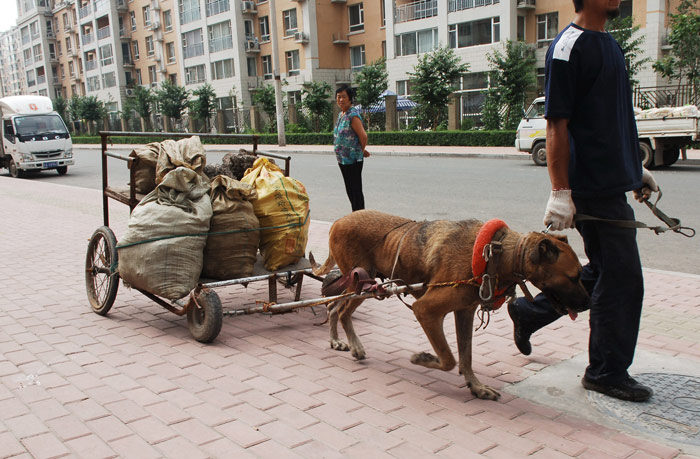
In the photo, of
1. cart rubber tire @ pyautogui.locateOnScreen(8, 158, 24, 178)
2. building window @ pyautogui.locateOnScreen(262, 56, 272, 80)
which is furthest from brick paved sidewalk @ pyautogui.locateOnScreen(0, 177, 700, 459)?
building window @ pyautogui.locateOnScreen(262, 56, 272, 80)

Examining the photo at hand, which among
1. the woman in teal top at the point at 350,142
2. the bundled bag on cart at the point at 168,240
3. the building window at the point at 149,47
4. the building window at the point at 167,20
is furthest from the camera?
the building window at the point at 149,47

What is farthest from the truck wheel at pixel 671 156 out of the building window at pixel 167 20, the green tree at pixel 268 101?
the building window at pixel 167 20

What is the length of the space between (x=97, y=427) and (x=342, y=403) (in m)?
1.34

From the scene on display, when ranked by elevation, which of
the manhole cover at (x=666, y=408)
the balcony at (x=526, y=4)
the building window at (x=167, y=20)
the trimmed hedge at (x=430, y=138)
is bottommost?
the manhole cover at (x=666, y=408)

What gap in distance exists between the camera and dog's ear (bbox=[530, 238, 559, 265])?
3.24 meters

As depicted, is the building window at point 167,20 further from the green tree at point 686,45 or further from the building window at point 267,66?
the green tree at point 686,45

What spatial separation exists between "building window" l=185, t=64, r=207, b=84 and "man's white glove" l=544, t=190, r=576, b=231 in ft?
191

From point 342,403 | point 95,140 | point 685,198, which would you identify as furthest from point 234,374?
point 95,140

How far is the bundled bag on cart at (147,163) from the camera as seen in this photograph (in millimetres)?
5344

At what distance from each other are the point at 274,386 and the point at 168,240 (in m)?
1.56

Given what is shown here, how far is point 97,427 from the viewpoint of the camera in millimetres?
3357

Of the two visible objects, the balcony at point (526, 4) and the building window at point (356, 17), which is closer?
the balcony at point (526, 4)

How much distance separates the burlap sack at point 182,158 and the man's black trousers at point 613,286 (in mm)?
3117

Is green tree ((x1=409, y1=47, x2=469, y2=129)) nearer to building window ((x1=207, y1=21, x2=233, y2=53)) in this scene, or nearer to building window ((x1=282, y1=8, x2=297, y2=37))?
building window ((x1=282, y1=8, x2=297, y2=37))
